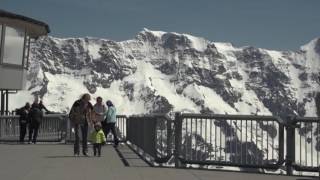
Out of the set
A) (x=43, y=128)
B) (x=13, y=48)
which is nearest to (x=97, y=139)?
(x=43, y=128)

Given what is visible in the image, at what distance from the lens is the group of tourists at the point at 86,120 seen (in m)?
17.8

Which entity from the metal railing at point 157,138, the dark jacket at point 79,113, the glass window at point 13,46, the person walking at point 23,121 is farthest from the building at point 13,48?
the metal railing at point 157,138

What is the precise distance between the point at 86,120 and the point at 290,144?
6.68m

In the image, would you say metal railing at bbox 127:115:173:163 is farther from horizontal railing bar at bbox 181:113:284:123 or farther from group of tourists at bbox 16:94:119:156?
group of tourists at bbox 16:94:119:156

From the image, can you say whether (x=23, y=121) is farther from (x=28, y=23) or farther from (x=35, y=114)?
(x=28, y=23)

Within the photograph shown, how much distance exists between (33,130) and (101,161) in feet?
37.9

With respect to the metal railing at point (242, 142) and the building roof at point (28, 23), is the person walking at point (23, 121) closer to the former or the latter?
the building roof at point (28, 23)

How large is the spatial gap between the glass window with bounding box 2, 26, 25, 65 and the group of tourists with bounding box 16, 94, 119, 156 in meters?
6.88

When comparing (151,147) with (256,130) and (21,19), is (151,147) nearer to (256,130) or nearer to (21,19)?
(256,130)

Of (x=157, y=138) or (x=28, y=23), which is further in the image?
(x=28, y=23)

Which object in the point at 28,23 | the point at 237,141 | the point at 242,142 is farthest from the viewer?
the point at 28,23

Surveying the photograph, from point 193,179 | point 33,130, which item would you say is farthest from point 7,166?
point 33,130

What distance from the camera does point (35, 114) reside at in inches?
971

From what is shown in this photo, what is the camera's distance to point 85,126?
18.0 meters
